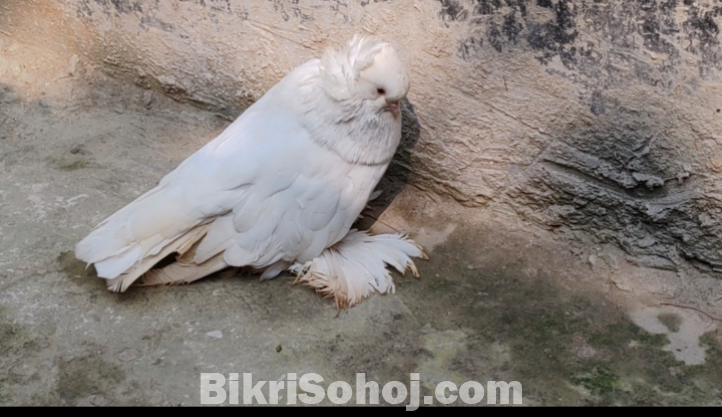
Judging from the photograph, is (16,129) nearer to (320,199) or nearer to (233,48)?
(233,48)

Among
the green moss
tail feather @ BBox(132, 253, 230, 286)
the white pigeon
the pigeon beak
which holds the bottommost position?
the green moss

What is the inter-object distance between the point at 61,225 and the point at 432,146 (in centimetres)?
160

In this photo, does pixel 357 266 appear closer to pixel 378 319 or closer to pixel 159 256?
pixel 378 319

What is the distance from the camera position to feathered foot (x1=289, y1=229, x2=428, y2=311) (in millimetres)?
3027

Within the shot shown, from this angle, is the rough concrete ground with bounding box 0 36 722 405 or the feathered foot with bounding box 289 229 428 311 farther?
the feathered foot with bounding box 289 229 428 311

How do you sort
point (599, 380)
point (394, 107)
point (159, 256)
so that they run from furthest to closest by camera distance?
point (394, 107)
point (159, 256)
point (599, 380)

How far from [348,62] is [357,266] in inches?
31.7

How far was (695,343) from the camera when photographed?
2.92 m

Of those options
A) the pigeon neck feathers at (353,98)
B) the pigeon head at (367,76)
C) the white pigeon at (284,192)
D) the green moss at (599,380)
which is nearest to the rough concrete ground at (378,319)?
the green moss at (599,380)

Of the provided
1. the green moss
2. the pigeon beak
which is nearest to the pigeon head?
the pigeon beak

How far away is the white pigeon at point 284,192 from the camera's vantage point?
2.90m

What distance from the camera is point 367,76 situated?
2910 millimetres

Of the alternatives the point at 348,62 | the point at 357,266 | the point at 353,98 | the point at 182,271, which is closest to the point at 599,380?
the point at 357,266

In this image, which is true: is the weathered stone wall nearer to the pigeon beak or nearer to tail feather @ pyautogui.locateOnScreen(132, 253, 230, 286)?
the pigeon beak
